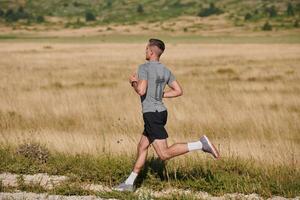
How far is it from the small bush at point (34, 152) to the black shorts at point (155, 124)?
261cm

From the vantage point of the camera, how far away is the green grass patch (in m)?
7.33

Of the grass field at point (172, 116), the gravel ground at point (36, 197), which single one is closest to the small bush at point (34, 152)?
the grass field at point (172, 116)

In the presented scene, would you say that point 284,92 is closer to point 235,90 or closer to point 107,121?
point 235,90

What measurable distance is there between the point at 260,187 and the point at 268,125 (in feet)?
22.3

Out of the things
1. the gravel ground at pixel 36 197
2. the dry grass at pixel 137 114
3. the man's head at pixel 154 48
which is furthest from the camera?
the dry grass at pixel 137 114

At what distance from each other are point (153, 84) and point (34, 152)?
3.12 metres

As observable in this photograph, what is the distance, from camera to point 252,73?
29203 mm

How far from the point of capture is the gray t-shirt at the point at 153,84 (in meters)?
7.14

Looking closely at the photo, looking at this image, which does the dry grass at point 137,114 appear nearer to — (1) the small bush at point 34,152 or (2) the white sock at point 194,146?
(1) the small bush at point 34,152

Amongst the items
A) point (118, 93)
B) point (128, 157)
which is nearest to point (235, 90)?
point (118, 93)

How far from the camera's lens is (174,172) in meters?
8.26

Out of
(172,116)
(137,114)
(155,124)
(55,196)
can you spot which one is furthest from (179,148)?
(137,114)

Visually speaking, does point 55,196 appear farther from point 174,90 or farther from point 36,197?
point 174,90

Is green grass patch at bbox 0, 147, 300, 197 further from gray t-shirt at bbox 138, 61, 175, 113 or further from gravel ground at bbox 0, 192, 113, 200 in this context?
gray t-shirt at bbox 138, 61, 175, 113
